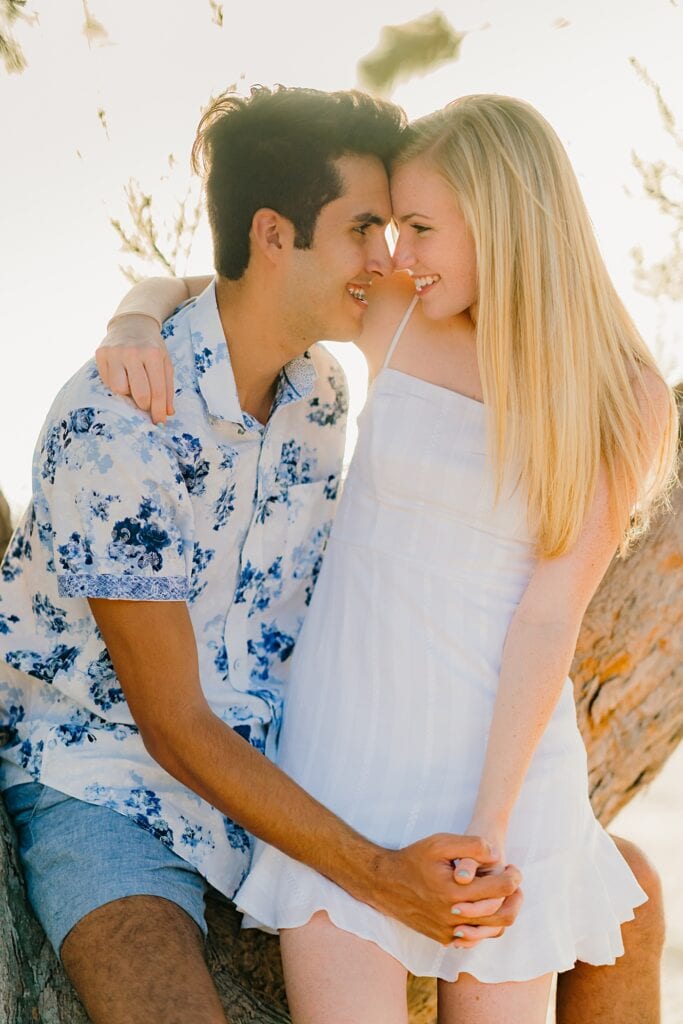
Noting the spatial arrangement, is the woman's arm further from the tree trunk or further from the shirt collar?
the tree trunk

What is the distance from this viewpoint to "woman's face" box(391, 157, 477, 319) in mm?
2686

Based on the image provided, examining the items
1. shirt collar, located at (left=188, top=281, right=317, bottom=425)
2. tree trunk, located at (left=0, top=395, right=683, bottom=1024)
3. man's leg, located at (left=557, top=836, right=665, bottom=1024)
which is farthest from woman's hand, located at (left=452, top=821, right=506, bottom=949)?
shirt collar, located at (left=188, top=281, right=317, bottom=425)

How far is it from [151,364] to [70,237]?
2.33 m

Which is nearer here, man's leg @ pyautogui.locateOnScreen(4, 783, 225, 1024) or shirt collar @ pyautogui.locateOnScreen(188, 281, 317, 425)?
man's leg @ pyautogui.locateOnScreen(4, 783, 225, 1024)

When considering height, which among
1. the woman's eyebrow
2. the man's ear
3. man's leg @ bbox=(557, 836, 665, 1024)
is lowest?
man's leg @ bbox=(557, 836, 665, 1024)

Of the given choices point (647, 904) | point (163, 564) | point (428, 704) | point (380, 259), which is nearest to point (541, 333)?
point (380, 259)

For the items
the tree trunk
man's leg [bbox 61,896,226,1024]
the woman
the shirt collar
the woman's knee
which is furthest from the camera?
the tree trunk

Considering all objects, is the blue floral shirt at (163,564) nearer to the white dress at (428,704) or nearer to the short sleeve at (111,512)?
the short sleeve at (111,512)

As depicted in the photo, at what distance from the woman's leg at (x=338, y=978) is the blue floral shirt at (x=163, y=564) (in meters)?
0.31

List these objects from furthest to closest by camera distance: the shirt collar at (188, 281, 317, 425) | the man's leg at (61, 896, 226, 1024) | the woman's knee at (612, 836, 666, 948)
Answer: the woman's knee at (612, 836, 666, 948) < the shirt collar at (188, 281, 317, 425) < the man's leg at (61, 896, 226, 1024)

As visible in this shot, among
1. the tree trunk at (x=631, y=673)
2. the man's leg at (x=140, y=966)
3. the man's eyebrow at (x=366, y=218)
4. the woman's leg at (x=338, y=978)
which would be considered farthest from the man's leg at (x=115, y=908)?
the man's eyebrow at (x=366, y=218)

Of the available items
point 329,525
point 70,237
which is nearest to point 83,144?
point 70,237

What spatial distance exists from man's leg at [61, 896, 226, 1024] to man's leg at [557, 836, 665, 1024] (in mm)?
890

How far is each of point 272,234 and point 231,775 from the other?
1233mm
